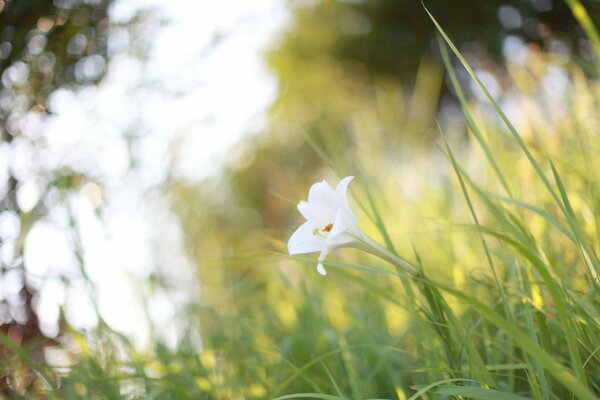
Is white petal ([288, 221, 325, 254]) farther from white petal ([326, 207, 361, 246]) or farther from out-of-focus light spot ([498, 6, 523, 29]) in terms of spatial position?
out-of-focus light spot ([498, 6, 523, 29])

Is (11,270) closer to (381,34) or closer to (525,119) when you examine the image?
(525,119)

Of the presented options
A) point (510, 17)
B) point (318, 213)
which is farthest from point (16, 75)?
point (510, 17)

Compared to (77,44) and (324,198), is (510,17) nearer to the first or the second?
(77,44)

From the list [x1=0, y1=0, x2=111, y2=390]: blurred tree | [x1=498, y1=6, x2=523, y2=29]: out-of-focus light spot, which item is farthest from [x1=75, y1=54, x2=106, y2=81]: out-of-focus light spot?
[x1=498, y1=6, x2=523, y2=29]: out-of-focus light spot

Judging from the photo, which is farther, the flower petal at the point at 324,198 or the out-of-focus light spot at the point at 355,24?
the out-of-focus light spot at the point at 355,24

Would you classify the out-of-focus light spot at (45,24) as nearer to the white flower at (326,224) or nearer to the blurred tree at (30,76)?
the blurred tree at (30,76)

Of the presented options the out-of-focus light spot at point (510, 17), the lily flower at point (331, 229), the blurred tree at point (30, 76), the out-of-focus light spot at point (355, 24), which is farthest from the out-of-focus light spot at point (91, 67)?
the out-of-focus light spot at point (355, 24)

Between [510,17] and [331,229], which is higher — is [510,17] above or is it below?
below
